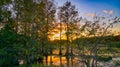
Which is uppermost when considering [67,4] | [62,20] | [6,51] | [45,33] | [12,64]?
[67,4]

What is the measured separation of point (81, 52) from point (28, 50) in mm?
5053

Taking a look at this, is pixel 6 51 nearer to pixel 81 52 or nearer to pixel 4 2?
pixel 4 2

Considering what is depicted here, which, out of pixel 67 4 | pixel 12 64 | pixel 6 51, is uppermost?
pixel 67 4

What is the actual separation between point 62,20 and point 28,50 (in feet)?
77.4

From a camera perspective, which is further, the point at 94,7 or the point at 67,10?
the point at 67,10

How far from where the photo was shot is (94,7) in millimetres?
16438

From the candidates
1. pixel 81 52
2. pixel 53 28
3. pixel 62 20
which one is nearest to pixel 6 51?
pixel 81 52

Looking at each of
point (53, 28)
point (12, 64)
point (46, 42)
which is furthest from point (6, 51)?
point (53, 28)

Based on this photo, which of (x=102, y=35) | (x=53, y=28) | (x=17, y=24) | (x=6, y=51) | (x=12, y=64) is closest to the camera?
(x=102, y=35)

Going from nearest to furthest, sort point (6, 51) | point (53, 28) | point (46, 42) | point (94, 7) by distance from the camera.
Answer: point (94, 7) → point (6, 51) → point (46, 42) → point (53, 28)

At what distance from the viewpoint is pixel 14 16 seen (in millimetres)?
28125

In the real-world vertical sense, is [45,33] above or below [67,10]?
below

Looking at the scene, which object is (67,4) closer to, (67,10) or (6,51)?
(67,10)

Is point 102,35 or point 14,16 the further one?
point 14,16
